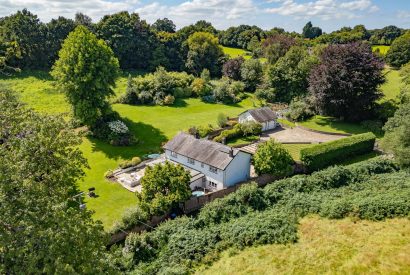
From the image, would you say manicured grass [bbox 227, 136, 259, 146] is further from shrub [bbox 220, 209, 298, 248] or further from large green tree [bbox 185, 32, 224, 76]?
large green tree [bbox 185, 32, 224, 76]

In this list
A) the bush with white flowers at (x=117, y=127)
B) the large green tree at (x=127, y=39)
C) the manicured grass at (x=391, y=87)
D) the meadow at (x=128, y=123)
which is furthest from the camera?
the large green tree at (x=127, y=39)

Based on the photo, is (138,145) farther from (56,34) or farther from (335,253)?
(56,34)

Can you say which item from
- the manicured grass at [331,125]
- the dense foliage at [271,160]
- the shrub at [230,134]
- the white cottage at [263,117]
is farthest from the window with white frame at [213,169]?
the manicured grass at [331,125]

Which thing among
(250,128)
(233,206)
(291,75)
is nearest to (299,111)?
(291,75)

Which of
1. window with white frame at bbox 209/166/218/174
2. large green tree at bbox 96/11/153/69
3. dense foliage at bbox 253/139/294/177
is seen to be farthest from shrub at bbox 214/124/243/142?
large green tree at bbox 96/11/153/69

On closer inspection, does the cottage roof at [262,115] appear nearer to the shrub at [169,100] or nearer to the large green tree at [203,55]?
the shrub at [169,100]
